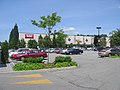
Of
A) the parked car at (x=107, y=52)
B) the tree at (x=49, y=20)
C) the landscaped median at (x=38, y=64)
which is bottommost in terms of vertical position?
the landscaped median at (x=38, y=64)

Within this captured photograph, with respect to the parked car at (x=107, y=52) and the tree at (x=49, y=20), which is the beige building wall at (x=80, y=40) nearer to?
the parked car at (x=107, y=52)

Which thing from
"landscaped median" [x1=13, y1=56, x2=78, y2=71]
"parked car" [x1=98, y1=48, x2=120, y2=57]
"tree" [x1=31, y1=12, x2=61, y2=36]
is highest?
"tree" [x1=31, y1=12, x2=61, y2=36]

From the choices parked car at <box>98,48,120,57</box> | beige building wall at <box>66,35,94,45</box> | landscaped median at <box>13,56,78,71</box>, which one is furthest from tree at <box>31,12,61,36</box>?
beige building wall at <box>66,35,94,45</box>

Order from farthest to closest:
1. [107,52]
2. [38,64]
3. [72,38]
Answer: [72,38], [107,52], [38,64]

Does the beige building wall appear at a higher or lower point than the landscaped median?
higher

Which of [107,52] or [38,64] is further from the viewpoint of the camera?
[107,52]

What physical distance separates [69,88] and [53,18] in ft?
38.8

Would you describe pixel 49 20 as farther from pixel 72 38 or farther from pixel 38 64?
pixel 72 38

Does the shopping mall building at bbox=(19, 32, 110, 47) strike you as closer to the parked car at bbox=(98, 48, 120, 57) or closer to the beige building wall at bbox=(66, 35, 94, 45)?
the beige building wall at bbox=(66, 35, 94, 45)

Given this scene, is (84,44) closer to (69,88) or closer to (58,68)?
(58,68)

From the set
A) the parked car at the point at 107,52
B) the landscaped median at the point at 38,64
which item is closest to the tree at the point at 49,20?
the landscaped median at the point at 38,64

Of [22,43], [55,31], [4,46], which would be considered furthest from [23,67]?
[22,43]

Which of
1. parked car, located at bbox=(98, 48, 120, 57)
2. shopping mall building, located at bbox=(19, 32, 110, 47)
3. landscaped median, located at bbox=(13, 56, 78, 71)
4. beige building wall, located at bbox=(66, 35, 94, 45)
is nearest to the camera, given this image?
landscaped median, located at bbox=(13, 56, 78, 71)

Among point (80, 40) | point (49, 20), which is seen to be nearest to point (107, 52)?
point (49, 20)
